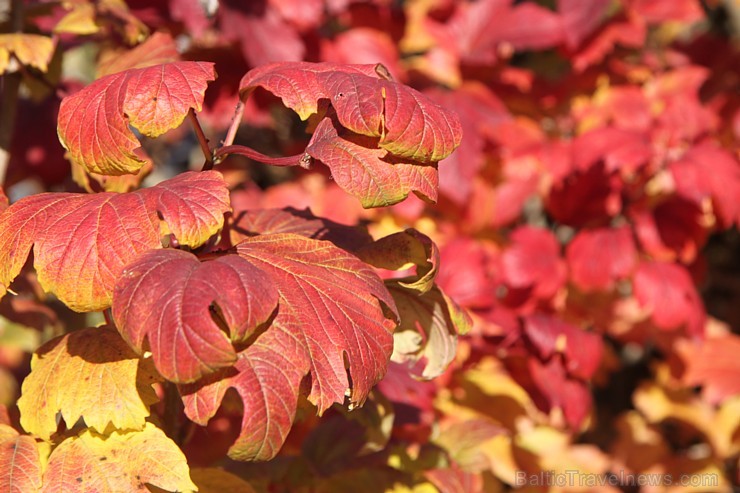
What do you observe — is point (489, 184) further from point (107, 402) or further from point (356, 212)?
point (107, 402)

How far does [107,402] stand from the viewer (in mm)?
1050

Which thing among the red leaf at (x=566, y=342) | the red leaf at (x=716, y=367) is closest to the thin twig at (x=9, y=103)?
the red leaf at (x=566, y=342)

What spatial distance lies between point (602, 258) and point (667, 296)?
0.18 m

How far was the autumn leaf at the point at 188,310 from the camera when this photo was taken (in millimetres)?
871

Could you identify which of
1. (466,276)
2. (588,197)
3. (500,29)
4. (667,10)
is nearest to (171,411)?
(466,276)

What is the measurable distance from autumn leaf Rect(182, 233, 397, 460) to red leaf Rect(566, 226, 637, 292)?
1.06 m

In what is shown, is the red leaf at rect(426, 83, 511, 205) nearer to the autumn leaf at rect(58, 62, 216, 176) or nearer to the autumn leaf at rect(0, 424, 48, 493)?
the autumn leaf at rect(58, 62, 216, 176)

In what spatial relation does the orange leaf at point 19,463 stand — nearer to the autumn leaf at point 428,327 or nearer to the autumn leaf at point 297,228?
the autumn leaf at point 297,228

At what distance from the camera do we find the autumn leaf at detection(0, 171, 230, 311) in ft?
3.15

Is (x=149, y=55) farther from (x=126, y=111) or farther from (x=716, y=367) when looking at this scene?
(x=716, y=367)

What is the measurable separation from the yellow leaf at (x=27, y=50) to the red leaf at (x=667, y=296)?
139cm

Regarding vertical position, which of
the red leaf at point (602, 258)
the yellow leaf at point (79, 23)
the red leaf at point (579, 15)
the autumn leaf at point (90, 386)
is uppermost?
the yellow leaf at point (79, 23)

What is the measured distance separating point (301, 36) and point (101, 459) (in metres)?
1.45

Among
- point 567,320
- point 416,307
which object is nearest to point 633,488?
point 567,320
